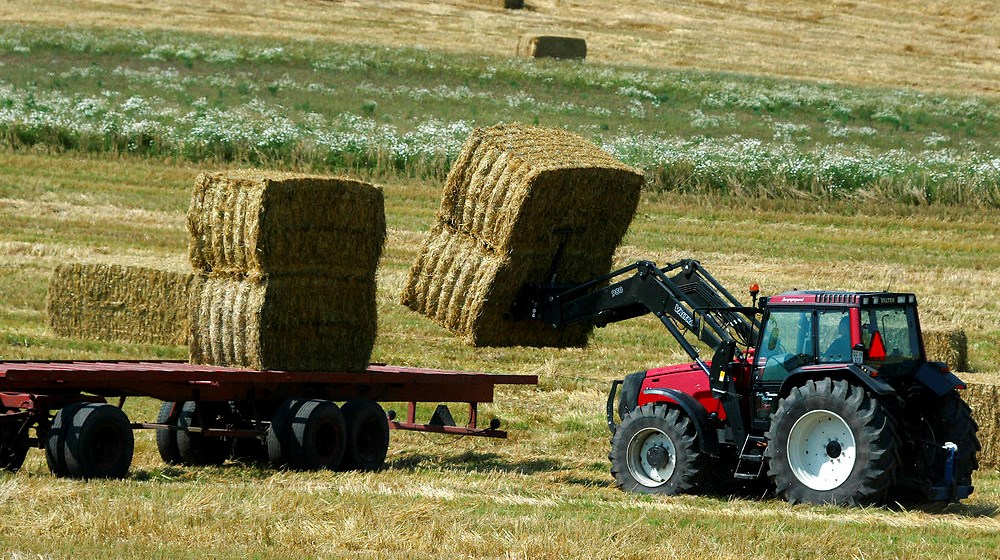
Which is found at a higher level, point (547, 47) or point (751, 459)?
point (547, 47)

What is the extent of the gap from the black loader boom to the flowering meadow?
17.6 meters

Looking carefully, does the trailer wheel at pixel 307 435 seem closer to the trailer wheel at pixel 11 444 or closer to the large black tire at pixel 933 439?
the trailer wheel at pixel 11 444

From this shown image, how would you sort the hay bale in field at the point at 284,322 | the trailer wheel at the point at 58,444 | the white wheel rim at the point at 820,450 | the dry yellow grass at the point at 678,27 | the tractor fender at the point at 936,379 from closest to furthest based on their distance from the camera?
the white wheel rim at the point at 820,450
the trailer wheel at the point at 58,444
the tractor fender at the point at 936,379
the hay bale in field at the point at 284,322
the dry yellow grass at the point at 678,27

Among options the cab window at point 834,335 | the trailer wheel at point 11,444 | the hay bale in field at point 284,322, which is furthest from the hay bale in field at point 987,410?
the trailer wheel at point 11,444

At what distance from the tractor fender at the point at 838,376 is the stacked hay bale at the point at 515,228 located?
3.20 metres

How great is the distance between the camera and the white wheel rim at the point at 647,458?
1210 centimetres

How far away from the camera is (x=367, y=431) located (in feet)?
43.8

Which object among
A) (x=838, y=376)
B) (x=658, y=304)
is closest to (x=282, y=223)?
(x=658, y=304)

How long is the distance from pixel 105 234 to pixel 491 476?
43.4 ft

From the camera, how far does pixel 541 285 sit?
46.2ft

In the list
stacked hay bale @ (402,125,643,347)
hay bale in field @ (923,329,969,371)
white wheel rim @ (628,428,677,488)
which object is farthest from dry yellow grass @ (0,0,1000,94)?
white wheel rim @ (628,428,677,488)

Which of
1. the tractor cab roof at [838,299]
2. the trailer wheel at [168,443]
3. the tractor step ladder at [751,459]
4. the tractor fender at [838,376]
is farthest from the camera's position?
the trailer wheel at [168,443]

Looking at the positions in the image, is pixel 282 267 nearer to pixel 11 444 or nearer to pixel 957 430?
pixel 11 444

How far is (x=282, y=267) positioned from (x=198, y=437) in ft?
5.94
